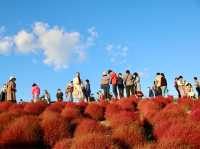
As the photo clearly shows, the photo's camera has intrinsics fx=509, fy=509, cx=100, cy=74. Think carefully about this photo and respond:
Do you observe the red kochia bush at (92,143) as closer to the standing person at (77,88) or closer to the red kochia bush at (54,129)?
the red kochia bush at (54,129)

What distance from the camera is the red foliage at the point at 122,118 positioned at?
67.9 feet

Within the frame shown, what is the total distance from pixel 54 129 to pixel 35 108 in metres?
5.89

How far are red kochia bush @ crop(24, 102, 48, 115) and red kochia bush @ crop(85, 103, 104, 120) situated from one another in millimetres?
2225

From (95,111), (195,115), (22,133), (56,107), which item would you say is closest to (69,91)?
(56,107)

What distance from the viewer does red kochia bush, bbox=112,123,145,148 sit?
57.7 feet

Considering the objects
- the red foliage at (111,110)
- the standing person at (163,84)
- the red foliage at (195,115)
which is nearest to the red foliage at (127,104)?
the red foliage at (111,110)

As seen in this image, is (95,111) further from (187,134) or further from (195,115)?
(187,134)

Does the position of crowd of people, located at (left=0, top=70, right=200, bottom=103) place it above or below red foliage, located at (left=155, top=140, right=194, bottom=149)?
above

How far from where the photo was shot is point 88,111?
80.9 feet

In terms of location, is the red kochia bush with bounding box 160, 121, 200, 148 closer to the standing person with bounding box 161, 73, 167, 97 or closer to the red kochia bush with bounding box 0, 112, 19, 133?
the red kochia bush with bounding box 0, 112, 19, 133

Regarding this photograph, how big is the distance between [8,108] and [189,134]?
415 inches

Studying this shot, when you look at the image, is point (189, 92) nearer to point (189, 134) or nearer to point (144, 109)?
point (144, 109)

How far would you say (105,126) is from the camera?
68.0 ft

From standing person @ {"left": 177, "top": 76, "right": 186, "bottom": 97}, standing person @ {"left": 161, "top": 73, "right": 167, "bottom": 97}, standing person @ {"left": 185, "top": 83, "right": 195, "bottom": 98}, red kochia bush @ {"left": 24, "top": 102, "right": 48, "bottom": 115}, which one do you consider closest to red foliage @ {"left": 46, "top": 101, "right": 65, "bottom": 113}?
red kochia bush @ {"left": 24, "top": 102, "right": 48, "bottom": 115}
